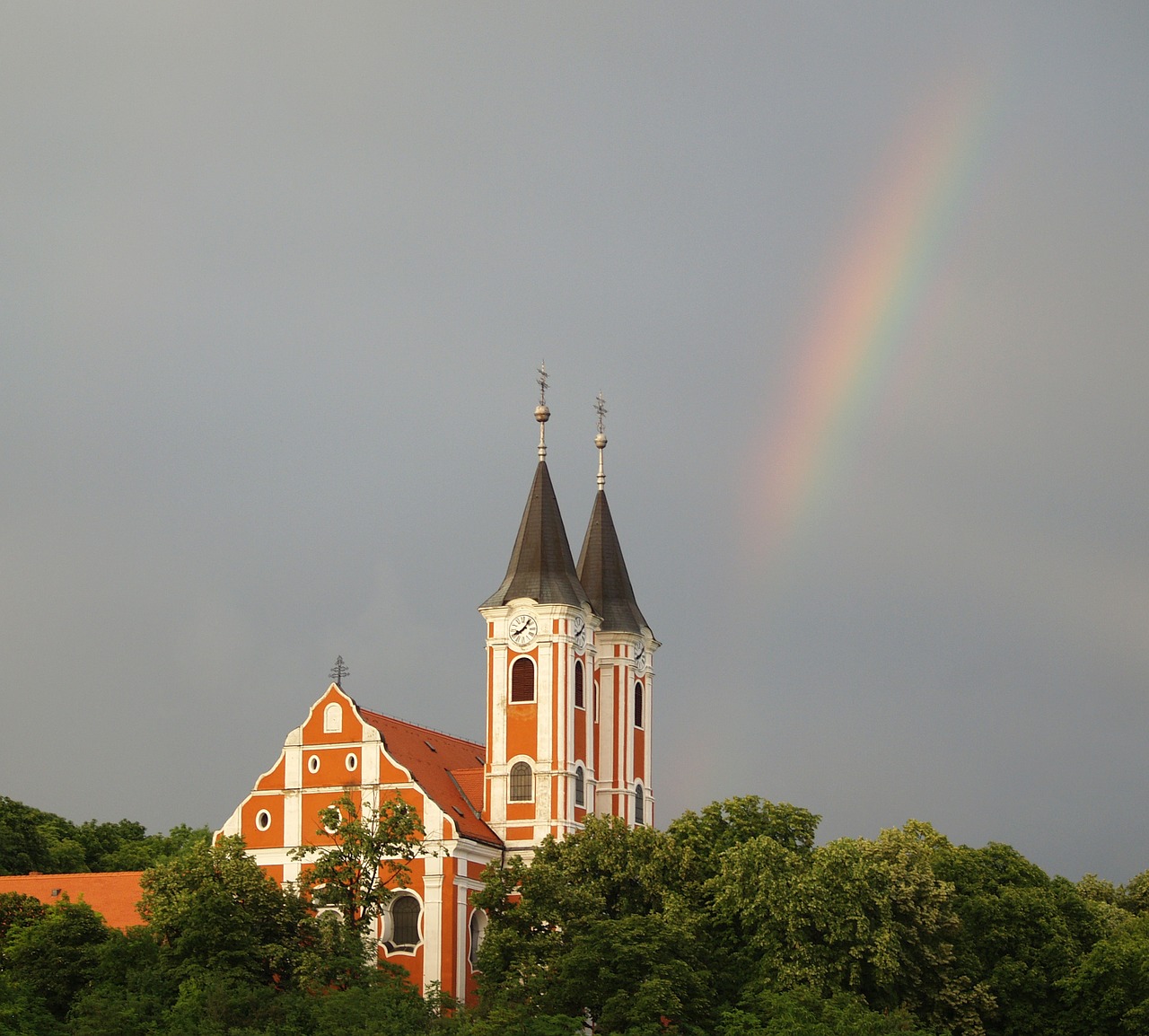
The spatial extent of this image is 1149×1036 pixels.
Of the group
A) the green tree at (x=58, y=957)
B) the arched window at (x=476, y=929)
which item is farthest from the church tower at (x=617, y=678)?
the green tree at (x=58, y=957)

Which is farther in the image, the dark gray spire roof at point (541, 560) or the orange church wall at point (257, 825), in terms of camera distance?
the dark gray spire roof at point (541, 560)

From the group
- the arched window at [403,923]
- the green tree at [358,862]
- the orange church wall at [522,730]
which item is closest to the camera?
the green tree at [358,862]

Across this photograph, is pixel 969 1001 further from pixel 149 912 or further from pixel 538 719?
pixel 149 912

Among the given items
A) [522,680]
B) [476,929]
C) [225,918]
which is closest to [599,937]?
[225,918]

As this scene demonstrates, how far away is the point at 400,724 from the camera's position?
78938 mm

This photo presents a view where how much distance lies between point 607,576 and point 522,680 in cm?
862

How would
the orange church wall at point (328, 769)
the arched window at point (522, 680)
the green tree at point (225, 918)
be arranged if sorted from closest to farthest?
the green tree at point (225, 918)
the orange church wall at point (328, 769)
the arched window at point (522, 680)

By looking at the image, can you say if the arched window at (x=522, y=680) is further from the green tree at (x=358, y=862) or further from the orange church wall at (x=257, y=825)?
the green tree at (x=358, y=862)

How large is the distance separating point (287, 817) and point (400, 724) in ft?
19.8

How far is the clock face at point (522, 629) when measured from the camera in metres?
78.0

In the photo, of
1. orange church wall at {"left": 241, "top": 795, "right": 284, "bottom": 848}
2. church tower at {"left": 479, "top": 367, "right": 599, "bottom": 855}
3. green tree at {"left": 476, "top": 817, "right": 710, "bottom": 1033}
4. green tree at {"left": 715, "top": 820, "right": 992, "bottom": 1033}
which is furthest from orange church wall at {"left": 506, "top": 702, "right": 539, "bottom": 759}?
green tree at {"left": 715, "top": 820, "right": 992, "bottom": 1033}

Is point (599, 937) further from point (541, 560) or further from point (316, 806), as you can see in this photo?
point (541, 560)

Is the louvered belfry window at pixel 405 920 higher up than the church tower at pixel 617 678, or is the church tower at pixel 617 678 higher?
the church tower at pixel 617 678

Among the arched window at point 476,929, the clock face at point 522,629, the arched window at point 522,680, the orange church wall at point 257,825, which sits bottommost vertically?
the arched window at point 476,929
